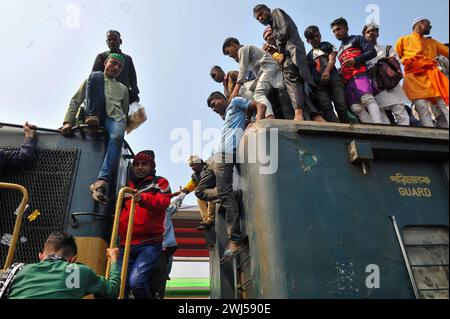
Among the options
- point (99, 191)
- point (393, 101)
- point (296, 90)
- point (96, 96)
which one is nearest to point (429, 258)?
point (296, 90)

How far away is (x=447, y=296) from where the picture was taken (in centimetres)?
219

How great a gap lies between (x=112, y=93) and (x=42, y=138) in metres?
0.80

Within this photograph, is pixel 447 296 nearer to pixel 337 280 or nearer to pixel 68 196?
pixel 337 280

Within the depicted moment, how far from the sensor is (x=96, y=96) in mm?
3420

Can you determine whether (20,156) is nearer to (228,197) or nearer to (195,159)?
(228,197)

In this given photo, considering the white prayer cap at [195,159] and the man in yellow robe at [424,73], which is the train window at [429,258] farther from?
the white prayer cap at [195,159]

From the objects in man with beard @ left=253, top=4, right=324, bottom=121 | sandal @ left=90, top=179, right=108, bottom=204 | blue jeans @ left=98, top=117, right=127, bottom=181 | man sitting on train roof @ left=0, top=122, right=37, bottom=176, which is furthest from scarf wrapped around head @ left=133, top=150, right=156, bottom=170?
Answer: man with beard @ left=253, top=4, right=324, bottom=121

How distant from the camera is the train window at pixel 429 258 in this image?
219cm

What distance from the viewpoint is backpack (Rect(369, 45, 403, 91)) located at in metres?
3.90

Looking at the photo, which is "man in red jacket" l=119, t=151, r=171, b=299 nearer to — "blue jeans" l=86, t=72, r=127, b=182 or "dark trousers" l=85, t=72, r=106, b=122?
"blue jeans" l=86, t=72, r=127, b=182

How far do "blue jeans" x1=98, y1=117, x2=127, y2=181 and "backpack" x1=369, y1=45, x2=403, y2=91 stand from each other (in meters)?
2.80

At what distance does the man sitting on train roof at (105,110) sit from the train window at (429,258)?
228cm
